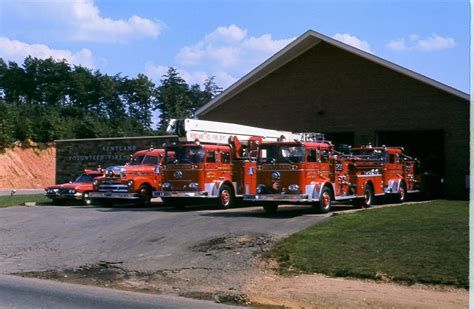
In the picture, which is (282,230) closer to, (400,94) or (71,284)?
(71,284)

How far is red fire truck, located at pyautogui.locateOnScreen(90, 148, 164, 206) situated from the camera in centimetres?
2577

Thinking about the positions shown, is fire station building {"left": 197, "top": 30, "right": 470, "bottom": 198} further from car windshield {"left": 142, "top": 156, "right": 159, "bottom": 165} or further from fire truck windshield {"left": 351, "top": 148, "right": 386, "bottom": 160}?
car windshield {"left": 142, "top": 156, "right": 159, "bottom": 165}

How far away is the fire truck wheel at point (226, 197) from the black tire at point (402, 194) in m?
7.00

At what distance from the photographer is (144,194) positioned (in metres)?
26.0

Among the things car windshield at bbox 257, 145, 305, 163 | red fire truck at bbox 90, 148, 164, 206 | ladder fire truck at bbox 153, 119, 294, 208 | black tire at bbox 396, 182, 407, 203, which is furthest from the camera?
black tire at bbox 396, 182, 407, 203

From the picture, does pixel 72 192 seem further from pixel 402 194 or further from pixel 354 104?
pixel 354 104

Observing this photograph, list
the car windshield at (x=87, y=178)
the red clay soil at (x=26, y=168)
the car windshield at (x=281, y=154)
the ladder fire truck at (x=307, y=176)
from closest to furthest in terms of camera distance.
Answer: the ladder fire truck at (x=307, y=176)
the car windshield at (x=281, y=154)
the car windshield at (x=87, y=178)
the red clay soil at (x=26, y=168)

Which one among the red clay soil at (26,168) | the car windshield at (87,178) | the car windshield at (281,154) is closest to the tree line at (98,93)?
the red clay soil at (26,168)

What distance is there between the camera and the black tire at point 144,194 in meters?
26.0

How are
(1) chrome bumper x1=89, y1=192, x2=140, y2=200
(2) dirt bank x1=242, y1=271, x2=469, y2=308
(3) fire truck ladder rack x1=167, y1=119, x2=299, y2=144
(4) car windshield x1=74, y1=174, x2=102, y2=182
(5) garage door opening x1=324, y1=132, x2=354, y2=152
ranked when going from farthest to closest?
(5) garage door opening x1=324, y1=132, x2=354, y2=152, (4) car windshield x1=74, y1=174, x2=102, y2=182, (1) chrome bumper x1=89, y1=192, x2=140, y2=200, (3) fire truck ladder rack x1=167, y1=119, x2=299, y2=144, (2) dirt bank x1=242, y1=271, x2=469, y2=308

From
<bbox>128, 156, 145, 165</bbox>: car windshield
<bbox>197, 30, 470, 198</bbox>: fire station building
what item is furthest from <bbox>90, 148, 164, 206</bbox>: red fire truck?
<bbox>197, 30, 470, 198</bbox>: fire station building

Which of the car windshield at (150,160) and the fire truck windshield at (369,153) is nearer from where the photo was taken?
the fire truck windshield at (369,153)

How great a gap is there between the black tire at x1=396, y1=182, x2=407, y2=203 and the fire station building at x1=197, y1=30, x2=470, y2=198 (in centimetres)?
408

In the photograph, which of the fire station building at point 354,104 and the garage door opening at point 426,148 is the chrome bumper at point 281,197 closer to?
the garage door opening at point 426,148
